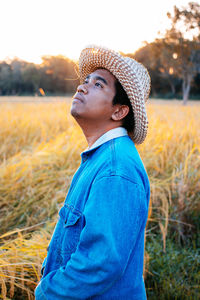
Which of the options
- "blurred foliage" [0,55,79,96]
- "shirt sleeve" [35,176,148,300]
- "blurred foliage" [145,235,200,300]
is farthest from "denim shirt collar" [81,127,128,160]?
"blurred foliage" [0,55,79,96]

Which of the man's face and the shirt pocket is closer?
the shirt pocket

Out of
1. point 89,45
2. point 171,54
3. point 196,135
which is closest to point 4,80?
point 171,54

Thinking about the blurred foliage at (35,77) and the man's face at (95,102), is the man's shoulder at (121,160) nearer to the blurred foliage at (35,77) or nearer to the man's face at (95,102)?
the man's face at (95,102)

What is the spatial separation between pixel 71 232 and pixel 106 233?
27cm

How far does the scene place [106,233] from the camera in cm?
91

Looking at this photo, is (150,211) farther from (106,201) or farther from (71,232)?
(106,201)

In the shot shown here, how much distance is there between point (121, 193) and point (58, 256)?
51 centimetres

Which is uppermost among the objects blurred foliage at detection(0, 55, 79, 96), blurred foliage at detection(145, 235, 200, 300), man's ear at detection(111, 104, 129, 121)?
man's ear at detection(111, 104, 129, 121)

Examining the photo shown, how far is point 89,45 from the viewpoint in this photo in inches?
58.1

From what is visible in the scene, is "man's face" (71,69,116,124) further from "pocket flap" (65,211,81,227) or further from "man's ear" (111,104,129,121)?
"pocket flap" (65,211,81,227)

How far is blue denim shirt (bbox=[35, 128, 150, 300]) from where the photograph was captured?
920 mm

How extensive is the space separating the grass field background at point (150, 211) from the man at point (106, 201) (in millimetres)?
703

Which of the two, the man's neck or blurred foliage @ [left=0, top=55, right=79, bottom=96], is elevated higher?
the man's neck

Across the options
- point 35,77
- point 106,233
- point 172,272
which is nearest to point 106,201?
point 106,233
